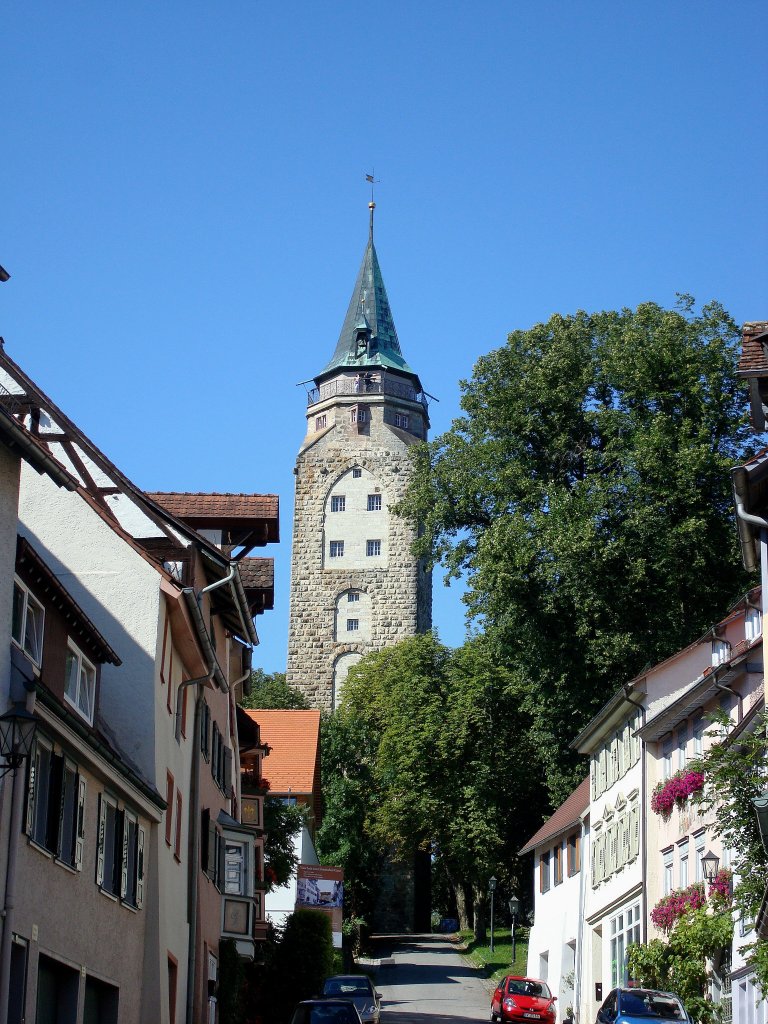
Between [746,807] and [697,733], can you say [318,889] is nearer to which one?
[697,733]

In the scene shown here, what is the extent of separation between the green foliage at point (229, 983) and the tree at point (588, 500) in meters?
14.3

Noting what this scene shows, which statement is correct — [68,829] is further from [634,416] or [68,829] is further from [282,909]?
[282,909]

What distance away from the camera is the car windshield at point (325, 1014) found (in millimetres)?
→ 24297

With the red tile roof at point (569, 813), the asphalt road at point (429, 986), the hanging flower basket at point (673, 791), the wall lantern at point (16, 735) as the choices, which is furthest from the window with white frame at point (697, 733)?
the wall lantern at point (16, 735)

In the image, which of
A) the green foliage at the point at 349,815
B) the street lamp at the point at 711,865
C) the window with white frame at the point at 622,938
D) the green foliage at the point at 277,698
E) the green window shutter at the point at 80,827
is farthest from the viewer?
the green foliage at the point at 277,698

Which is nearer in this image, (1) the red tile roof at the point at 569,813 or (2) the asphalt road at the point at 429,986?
(2) the asphalt road at the point at 429,986

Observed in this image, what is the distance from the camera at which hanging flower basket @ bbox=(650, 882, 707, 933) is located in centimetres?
3133

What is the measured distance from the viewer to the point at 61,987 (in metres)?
18.7

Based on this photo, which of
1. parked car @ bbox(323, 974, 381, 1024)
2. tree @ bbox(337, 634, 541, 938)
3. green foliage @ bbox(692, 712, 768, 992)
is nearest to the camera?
green foliage @ bbox(692, 712, 768, 992)

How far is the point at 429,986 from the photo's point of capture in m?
49.3

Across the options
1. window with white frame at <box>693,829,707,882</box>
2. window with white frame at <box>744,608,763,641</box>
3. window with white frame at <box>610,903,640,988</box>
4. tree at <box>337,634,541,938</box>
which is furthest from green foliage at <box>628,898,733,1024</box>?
tree at <box>337,634,541,938</box>

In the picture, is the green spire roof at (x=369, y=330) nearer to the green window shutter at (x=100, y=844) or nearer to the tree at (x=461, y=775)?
the tree at (x=461, y=775)

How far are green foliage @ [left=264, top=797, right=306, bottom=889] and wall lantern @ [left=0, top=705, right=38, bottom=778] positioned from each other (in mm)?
26194

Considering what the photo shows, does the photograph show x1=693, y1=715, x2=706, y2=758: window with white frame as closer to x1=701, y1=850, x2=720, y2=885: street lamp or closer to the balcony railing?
x1=701, y1=850, x2=720, y2=885: street lamp
